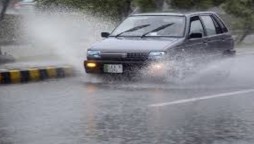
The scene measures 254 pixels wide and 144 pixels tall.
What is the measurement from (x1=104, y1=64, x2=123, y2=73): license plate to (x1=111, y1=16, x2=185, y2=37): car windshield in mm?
1055

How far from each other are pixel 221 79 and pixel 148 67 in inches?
82.8

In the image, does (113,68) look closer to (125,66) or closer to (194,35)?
(125,66)

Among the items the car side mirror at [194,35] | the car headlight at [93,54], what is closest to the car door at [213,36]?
the car side mirror at [194,35]

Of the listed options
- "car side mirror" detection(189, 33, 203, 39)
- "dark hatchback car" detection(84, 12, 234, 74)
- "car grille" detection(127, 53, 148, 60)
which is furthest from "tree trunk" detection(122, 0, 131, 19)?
"car grille" detection(127, 53, 148, 60)

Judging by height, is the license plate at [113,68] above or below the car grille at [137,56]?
below

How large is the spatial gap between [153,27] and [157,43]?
0.87m

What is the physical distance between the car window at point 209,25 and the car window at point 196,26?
169 mm

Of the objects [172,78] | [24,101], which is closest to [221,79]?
[172,78]

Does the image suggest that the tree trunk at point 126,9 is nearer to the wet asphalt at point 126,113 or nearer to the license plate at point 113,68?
the wet asphalt at point 126,113

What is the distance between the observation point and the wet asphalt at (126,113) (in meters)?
7.50

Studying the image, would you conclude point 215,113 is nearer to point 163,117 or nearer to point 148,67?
point 163,117

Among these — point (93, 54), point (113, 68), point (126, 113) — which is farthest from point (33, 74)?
point (126, 113)

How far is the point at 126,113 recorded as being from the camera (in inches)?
358

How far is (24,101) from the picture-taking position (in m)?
10.3
